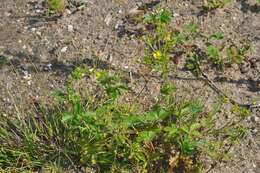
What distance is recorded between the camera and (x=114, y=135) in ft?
10.0

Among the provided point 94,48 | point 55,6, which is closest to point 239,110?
point 94,48

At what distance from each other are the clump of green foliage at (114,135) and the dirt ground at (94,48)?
150 millimetres

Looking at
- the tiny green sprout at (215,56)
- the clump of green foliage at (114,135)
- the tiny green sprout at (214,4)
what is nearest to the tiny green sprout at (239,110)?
the clump of green foliage at (114,135)

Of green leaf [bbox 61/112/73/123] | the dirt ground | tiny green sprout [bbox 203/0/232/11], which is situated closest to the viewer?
green leaf [bbox 61/112/73/123]

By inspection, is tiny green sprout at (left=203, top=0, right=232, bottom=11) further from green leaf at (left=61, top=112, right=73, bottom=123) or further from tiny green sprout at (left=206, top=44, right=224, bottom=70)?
green leaf at (left=61, top=112, right=73, bottom=123)

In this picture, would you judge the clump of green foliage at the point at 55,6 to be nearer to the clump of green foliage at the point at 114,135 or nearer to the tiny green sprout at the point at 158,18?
the tiny green sprout at the point at 158,18

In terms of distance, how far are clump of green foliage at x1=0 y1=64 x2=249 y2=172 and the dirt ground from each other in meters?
0.15

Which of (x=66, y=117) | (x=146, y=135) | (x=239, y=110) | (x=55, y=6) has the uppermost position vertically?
(x=55, y=6)

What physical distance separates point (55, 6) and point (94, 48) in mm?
509

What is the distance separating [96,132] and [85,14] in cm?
145

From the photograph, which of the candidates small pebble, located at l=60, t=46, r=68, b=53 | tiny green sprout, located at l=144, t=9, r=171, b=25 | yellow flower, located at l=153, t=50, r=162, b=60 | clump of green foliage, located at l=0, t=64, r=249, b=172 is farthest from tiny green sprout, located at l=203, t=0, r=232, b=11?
small pebble, located at l=60, t=46, r=68, b=53

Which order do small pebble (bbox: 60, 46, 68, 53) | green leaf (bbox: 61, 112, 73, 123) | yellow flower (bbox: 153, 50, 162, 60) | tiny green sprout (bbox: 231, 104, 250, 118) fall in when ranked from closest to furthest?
green leaf (bbox: 61, 112, 73, 123)
tiny green sprout (bbox: 231, 104, 250, 118)
yellow flower (bbox: 153, 50, 162, 60)
small pebble (bbox: 60, 46, 68, 53)

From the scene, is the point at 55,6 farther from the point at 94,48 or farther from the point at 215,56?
the point at 215,56

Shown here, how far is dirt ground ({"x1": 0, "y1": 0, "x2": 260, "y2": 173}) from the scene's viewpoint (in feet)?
11.8
